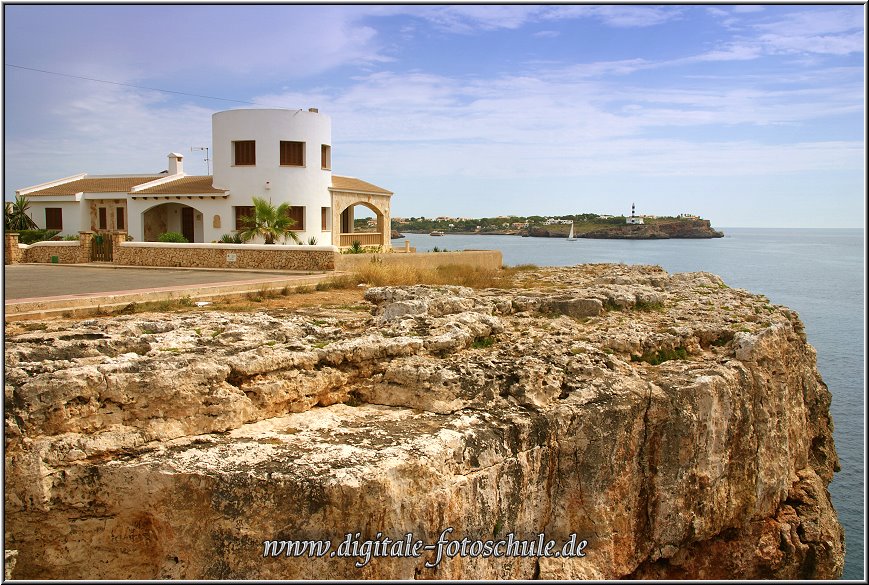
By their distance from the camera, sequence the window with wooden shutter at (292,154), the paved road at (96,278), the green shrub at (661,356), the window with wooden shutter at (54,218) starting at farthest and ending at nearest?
1. the window with wooden shutter at (54,218)
2. the window with wooden shutter at (292,154)
3. the paved road at (96,278)
4. the green shrub at (661,356)

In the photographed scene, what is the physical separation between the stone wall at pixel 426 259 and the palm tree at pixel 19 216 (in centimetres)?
1787

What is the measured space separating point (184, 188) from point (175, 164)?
4.69m

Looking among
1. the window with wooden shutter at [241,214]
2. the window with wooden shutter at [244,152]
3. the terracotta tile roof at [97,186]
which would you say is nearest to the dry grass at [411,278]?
the window with wooden shutter at [241,214]

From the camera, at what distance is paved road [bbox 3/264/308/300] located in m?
14.3

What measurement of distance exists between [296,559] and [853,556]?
13.0 m

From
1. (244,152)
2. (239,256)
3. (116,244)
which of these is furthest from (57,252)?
(244,152)

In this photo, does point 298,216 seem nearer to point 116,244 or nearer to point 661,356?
point 116,244

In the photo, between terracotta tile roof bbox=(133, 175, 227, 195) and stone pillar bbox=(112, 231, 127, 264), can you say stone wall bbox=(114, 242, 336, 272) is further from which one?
terracotta tile roof bbox=(133, 175, 227, 195)

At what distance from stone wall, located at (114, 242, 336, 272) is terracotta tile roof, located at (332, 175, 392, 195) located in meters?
9.25

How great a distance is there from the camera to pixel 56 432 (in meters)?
5.98

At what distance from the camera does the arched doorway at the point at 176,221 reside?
29109 mm

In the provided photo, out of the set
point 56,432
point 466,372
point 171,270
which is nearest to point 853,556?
point 466,372

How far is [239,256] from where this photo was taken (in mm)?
20797

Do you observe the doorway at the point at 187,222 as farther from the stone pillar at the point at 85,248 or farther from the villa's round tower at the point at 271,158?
the stone pillar at the point at 85,248
